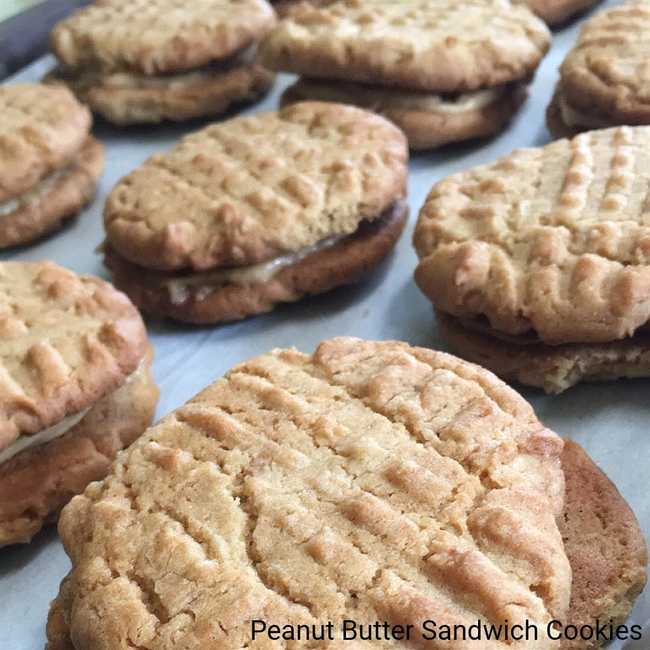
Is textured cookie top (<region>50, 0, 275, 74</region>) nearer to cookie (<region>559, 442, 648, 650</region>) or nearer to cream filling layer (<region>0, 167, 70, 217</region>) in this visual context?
cream filling layer (<region>0, 167, 70, 217</region>)

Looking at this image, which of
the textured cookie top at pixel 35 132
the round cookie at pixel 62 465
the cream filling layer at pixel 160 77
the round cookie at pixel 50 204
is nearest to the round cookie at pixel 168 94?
the cream filling layer at pixel 160 77

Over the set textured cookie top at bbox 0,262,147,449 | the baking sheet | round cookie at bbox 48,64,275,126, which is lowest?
the baking sheet

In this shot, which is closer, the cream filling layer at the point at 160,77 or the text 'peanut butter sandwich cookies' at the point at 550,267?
the text 'peanut butter sandwich cookies' at the point at 550,267

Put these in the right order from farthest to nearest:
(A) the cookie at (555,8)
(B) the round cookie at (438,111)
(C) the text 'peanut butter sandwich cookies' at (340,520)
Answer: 1. (A) the cookie at (555,8)
2. (B) the round cookie at (438,111)
3. (C) the text 'peanut butter sandwich cookies' at (340,520)

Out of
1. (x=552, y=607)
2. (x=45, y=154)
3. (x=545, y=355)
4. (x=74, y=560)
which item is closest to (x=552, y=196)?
(x=545, y=355)

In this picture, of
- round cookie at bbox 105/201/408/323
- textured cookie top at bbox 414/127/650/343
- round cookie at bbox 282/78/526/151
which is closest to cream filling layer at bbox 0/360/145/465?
round cookie at bbox 105/201/408/323

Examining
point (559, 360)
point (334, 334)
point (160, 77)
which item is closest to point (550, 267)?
point (559, 360)

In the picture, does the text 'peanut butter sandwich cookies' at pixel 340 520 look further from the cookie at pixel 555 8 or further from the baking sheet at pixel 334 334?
the cookie at pixel 555 8
